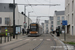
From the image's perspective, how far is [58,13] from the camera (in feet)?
295

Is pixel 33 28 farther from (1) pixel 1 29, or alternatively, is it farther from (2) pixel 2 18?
(1) pixel 1 29

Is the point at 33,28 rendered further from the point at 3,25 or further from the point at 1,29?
the point at 1,29

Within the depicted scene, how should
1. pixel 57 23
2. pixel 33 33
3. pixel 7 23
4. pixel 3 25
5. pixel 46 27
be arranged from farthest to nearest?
pixel 46 27
pixel 57 23
pixel 3 25
pixel 7 23
pixel 33 33

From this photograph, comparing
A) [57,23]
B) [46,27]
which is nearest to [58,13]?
[57,23]

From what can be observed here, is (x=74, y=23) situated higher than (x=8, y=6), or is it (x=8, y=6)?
(x=8, y=6)

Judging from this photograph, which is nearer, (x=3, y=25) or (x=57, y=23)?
(x=3, y=25)

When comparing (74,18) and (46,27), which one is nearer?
(74,18)

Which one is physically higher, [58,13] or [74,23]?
[58,13]

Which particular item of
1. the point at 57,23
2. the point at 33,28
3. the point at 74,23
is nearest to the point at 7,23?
the point at 33,28

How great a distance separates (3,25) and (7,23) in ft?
15.3

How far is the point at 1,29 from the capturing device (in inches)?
1906

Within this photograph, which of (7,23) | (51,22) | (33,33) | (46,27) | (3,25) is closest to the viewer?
(33,33)

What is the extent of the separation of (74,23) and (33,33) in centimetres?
1070

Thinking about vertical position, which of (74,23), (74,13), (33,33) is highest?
(74,13)
